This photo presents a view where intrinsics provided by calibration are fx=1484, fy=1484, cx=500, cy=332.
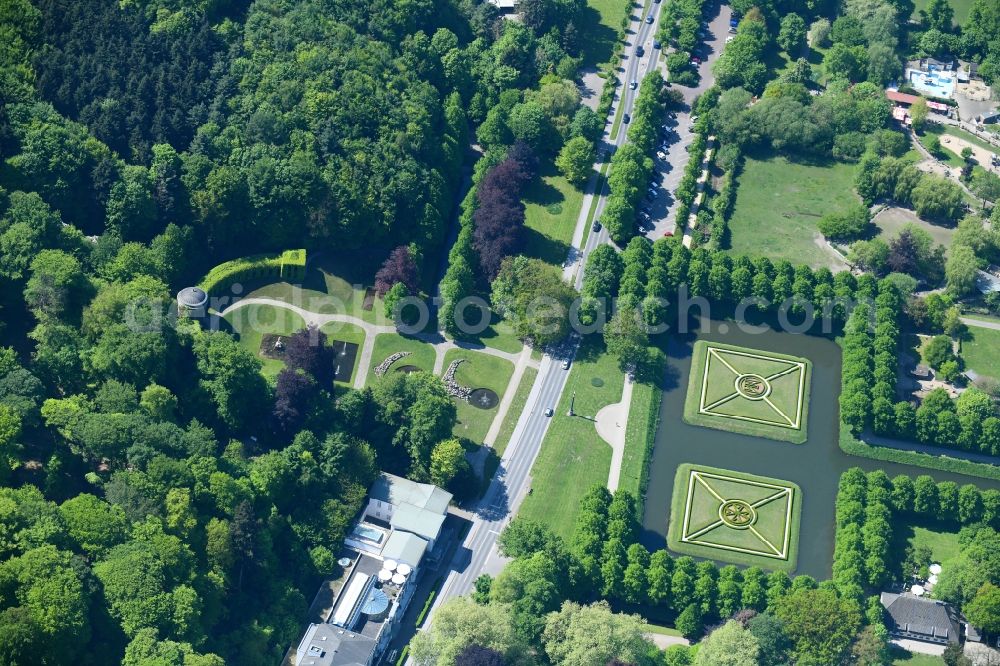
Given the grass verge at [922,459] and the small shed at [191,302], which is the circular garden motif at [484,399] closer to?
the small shed at [191,302]

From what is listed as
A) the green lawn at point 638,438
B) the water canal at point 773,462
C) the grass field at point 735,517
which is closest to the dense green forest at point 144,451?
the green lawn at point 638,438

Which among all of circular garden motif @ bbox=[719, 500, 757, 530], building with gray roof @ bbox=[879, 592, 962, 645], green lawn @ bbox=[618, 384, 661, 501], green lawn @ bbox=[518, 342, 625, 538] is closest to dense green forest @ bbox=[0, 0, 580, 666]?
green lawn @ bbox=[518, 342, 625, 538]

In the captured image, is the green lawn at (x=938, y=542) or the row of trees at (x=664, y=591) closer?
the row of trees at (x=664, y=591)

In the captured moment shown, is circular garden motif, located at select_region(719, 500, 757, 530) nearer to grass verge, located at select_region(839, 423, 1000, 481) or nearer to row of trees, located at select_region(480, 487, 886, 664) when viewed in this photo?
row of trees, located at select_region(480, 487, 886, 664)

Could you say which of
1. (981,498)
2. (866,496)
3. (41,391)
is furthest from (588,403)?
(41,391)

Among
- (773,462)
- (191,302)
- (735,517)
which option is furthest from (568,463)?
(191,302)

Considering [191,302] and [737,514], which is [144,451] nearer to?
[191,302]
